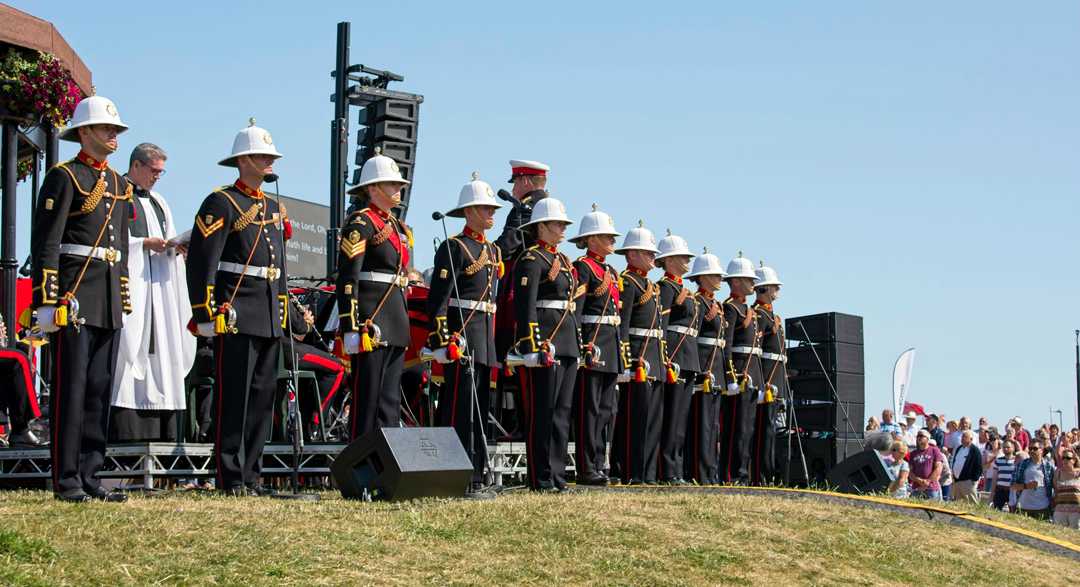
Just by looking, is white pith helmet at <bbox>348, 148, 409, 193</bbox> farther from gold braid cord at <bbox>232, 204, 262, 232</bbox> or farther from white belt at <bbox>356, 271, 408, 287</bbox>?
gold braid cord at <bbox>232, 204, 262, 232</bbox>

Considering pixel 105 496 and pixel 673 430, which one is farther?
pixel 673 430

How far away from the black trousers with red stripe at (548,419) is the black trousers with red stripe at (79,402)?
12.5 feet

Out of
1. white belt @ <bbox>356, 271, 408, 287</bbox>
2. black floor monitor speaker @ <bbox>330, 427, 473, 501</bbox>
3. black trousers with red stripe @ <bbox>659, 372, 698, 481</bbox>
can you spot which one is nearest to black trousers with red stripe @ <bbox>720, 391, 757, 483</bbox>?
black trousers with red stripe @ <bbox>659, 372, 698, 481</bbox>

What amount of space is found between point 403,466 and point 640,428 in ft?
14.9

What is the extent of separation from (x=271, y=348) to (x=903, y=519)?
5029 millimetres

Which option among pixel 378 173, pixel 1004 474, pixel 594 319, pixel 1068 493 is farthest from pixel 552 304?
pixel 1004 474

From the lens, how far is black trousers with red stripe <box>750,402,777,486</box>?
16156 millimetres

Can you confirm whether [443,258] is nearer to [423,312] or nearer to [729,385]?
[423,312]

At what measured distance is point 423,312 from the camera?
1393 cm

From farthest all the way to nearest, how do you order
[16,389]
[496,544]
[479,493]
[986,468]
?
1. [986,468]
2. [16,389]
3. [479,493]
4. [496,544]

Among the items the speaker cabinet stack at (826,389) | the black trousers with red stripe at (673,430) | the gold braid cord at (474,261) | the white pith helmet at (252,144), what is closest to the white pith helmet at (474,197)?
the gold braid cord at (474,261)

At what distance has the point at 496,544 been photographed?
8328mm

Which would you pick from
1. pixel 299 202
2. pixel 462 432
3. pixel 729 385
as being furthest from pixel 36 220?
pixel 299 202

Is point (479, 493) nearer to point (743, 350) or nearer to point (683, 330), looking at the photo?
point (683, 330)
